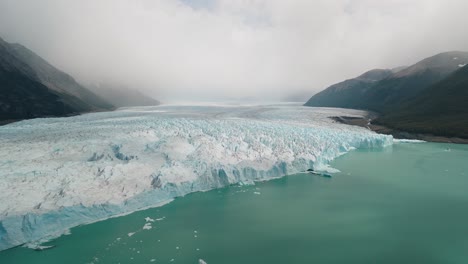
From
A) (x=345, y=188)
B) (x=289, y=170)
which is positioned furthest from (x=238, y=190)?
(x=345, y=188)

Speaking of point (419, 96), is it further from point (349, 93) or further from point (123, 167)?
point (123, 167)

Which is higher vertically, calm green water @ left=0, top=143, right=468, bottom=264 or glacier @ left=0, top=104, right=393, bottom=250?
glacier @ left=0, top=104, right=393, bottom=250

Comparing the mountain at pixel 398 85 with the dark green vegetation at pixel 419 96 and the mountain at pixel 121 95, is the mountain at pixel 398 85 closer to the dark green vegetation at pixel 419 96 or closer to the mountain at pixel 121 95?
the dark green vegetation at pixel 419 96

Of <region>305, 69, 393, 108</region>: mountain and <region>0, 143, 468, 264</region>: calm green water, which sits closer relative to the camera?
<region>0, 143, 468, 264</region>: calm green water

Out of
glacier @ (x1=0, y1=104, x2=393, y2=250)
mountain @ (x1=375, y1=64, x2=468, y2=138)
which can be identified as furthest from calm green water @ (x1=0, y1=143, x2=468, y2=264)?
mountain @ (x1=375, y1=64, x2=468, y2=138)

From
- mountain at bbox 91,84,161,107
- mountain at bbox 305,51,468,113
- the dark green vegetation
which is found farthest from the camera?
mountain at bbox 91,84,161,107

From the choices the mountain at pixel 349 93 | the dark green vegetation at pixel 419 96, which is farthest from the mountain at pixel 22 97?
the mountain at pixel 349 93

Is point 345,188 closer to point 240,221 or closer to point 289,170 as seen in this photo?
point 289,170

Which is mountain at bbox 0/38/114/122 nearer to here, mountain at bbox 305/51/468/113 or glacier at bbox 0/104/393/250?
glacier at bbox 0/104/393/250
